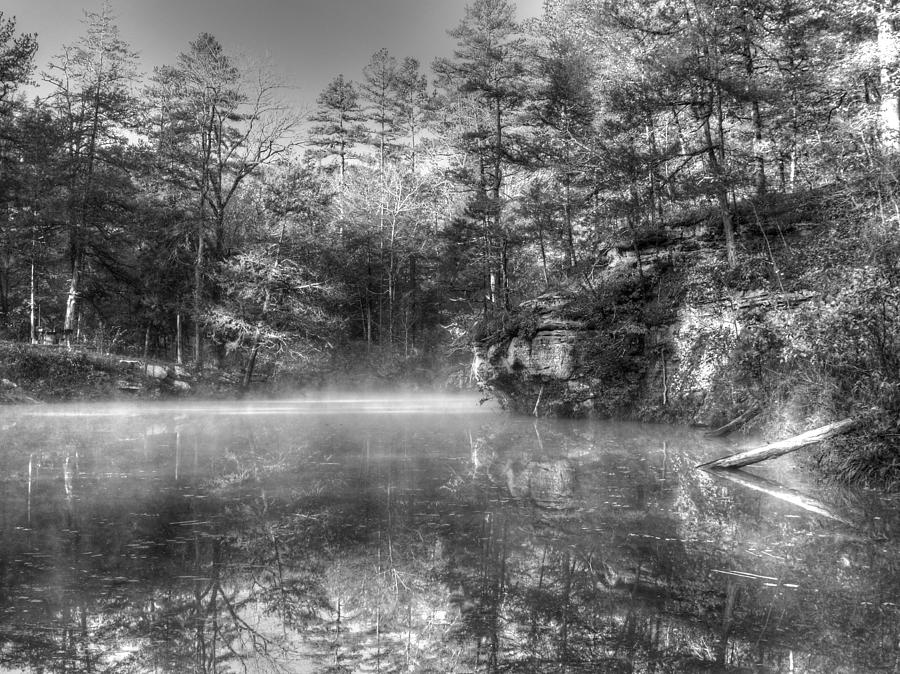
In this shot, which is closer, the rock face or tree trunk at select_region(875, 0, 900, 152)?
tree trunk at select_region(875, 0, 900, 152)

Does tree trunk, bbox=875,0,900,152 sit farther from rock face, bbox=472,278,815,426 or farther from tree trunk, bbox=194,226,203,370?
tree trunk, bbox=194,226,203,370

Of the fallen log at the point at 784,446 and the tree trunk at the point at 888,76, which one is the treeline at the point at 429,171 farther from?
the fallen log at the point at 784,446

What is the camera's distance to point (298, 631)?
142 inches

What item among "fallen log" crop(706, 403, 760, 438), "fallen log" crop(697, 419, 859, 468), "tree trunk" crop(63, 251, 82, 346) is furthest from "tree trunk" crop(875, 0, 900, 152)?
"tree trunk" crop(63, 251, 82, 346)

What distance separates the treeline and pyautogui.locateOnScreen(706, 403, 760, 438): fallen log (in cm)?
397

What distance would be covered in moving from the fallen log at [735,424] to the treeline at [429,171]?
3.97m

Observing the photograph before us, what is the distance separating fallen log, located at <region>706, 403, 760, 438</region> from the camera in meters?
12.0

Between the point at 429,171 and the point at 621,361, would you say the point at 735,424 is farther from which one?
the point at 429,171

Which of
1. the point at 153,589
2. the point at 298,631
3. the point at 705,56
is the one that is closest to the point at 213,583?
the point at 153,589

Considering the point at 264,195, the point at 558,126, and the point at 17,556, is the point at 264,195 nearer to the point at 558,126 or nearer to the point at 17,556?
the point at 558,126

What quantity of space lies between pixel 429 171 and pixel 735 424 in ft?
87.6

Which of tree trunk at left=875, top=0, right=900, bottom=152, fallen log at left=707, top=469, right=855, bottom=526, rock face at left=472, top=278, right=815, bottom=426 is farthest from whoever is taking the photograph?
rock face at left=472, top=278, right=815, bottom=426

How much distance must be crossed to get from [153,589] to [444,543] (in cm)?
225

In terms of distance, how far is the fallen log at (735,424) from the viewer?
39.2 ft
